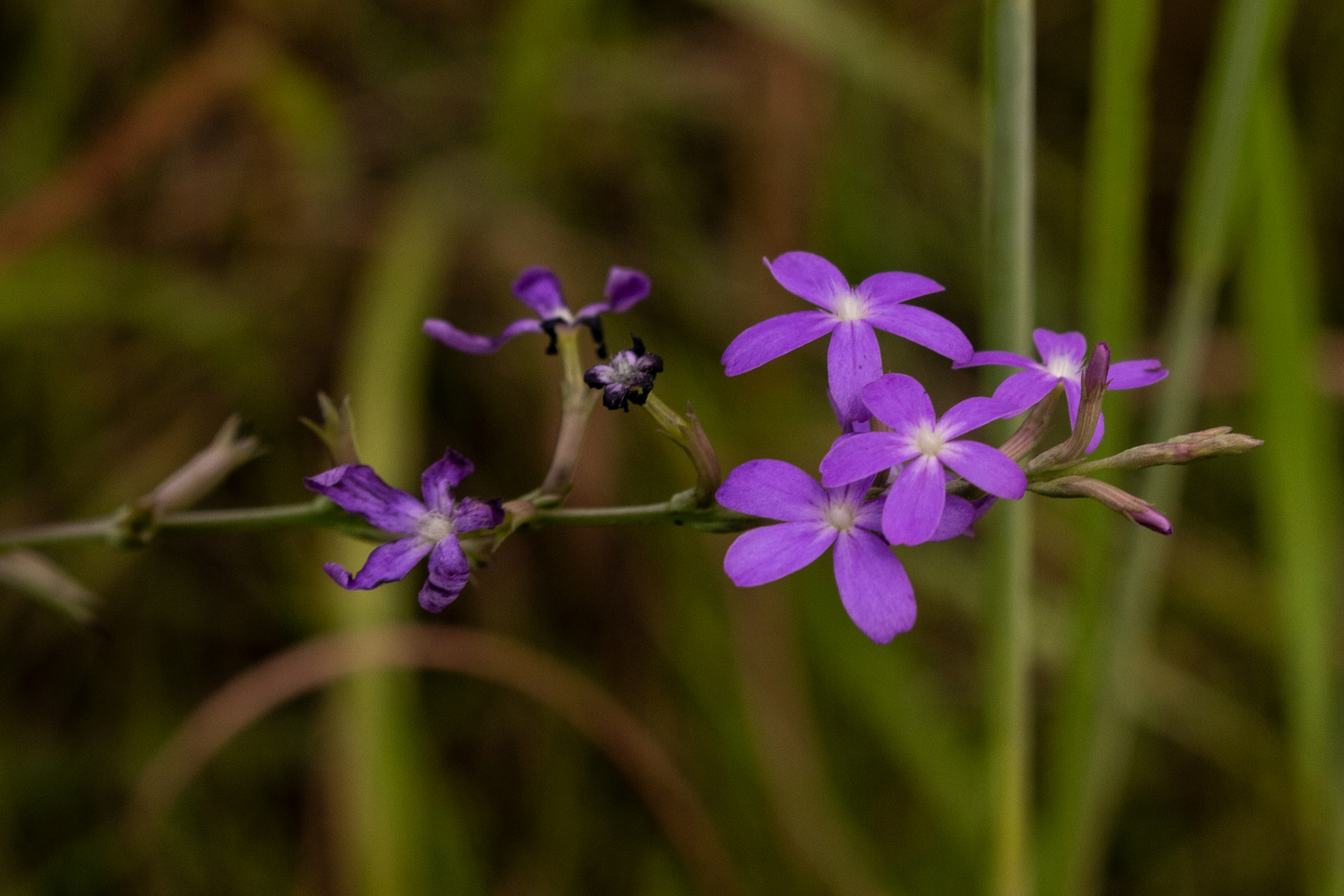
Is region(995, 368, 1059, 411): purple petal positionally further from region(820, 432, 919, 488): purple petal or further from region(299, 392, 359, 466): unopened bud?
region(299, 392, 359, 466): unopened bud

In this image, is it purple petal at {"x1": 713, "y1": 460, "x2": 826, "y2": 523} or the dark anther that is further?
the dark anther

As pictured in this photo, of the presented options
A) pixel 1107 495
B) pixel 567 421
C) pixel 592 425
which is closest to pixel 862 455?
pixel 1107 495

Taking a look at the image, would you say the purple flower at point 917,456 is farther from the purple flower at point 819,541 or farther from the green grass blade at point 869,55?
the green grass blade at point 869,55

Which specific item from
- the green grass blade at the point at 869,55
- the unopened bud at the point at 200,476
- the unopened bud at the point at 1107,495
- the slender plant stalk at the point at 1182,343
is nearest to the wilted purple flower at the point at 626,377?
the unopened bud at the point at 1107,495

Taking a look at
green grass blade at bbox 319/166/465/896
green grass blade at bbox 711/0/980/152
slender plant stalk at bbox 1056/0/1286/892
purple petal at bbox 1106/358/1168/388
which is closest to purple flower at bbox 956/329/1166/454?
purple petal at bbox 1106/358/1168/388

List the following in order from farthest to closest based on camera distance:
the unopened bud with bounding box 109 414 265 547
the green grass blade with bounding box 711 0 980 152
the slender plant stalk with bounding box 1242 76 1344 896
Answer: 1. the green grass blade with bounding box 711 0 980 152
2. the slender plant stalk with bounding box 1242 76 1344 896
3. the unopened bud with bounding box 109 414 265 547

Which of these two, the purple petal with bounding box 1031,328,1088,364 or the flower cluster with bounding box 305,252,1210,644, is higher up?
the purple petal with bounding box 1031,328,1088,364
